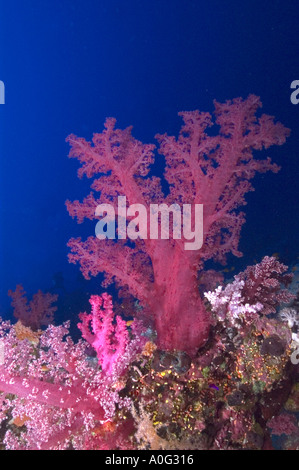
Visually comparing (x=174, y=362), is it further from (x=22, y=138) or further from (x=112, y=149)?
(x=22, y=138)

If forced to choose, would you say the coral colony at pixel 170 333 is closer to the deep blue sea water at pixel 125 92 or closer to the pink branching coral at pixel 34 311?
the pink branching coral at pixel 34 311

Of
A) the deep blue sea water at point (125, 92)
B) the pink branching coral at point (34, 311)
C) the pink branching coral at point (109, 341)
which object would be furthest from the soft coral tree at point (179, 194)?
the deep blue sea water at point (125, 92)

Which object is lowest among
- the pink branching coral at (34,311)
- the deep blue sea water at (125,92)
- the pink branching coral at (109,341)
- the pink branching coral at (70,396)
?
the pink branching coral at (70,396)

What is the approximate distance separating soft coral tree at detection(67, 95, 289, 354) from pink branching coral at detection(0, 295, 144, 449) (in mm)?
752

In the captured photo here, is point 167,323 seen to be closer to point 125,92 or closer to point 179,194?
point 179,194

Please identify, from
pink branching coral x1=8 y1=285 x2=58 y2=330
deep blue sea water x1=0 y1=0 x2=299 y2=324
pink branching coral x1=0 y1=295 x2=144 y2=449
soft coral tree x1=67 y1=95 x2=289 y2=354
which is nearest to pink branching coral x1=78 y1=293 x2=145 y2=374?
pink branching coral x1=0 y1=295 x2=144 y2=449

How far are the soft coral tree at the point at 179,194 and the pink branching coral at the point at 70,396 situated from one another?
2.47ft

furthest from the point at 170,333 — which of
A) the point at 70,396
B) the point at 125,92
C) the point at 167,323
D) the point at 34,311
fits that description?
the point at 125,92

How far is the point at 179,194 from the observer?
426cm

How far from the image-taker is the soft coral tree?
397 centimetres

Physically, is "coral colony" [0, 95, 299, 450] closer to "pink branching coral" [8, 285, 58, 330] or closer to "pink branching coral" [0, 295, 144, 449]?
"pink branching coral" [0, 295, 144, 449]

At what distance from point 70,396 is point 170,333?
1.42 m

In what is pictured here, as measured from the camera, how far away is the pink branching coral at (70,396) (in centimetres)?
332
